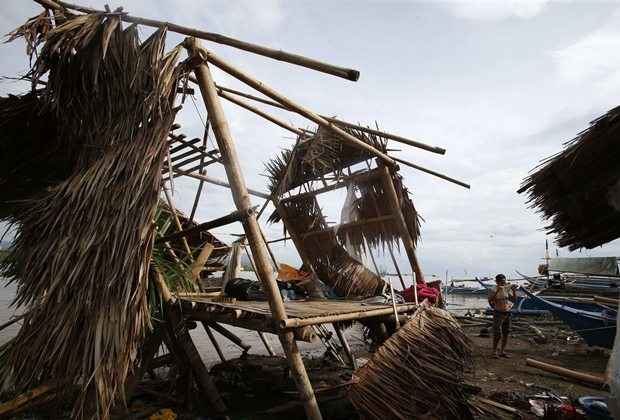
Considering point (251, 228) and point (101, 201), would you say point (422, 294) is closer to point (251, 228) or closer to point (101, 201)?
point (251, 228)

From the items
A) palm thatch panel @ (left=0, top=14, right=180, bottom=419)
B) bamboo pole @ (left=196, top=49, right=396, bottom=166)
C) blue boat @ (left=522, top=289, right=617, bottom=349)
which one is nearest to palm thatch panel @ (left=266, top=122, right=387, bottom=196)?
→ bamboo pole @ (left=196, top=49, right=396, bottom=166)

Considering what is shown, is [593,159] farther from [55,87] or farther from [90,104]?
[55,87]

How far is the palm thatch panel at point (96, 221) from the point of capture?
9.77 ft

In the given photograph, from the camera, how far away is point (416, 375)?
138 inches

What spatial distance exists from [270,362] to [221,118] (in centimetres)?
688

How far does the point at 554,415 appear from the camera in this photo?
4480 millimetres

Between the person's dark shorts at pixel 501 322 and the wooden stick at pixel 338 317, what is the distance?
18.9ft

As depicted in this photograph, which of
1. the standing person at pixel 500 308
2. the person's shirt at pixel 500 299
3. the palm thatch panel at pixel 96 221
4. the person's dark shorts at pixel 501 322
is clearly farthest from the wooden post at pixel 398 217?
the person's dark shorts at pixel 501 322

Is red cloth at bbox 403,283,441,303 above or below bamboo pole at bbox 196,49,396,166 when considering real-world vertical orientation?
below

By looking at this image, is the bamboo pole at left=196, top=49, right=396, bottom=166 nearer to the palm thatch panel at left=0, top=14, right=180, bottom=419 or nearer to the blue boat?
the palm thatch panel at left=0, top=14, right=180, bottom=419

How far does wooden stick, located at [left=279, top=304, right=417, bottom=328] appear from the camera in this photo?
338 cm

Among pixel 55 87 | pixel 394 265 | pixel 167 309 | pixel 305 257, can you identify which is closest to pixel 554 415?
pixel 394 265

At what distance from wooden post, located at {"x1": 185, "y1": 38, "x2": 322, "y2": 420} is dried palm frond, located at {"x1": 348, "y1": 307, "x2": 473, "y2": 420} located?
487 millimetres

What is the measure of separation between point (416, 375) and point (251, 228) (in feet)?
7.30
